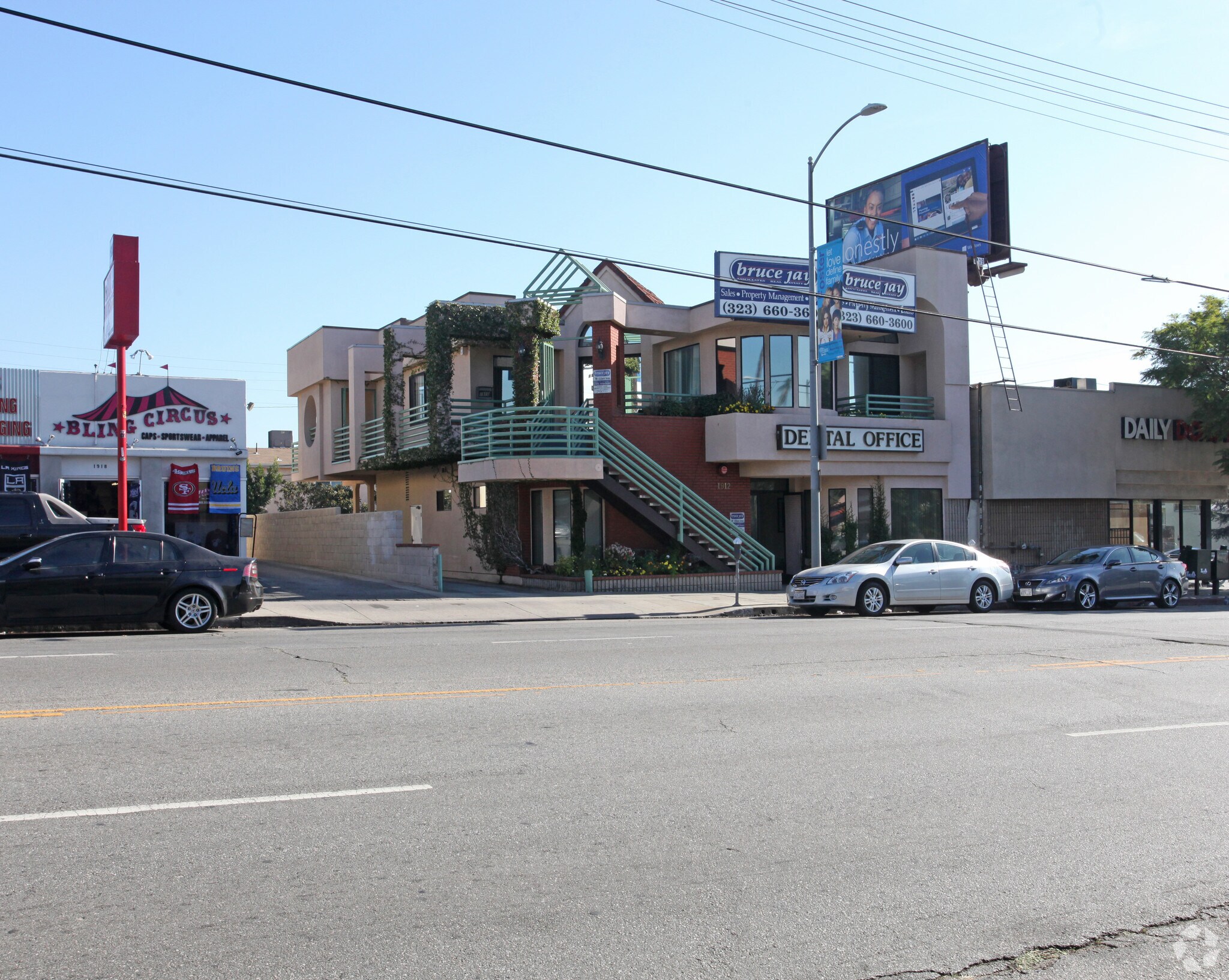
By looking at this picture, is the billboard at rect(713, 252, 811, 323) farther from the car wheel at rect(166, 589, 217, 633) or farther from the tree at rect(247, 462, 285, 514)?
the tree at rect(247, 462, 285, 514)

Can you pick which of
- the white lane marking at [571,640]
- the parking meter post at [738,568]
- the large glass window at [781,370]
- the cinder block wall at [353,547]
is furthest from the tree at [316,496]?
the white lane marking at [571,640]

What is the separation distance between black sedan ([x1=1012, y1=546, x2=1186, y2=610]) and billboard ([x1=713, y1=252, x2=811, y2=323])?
30.0ft

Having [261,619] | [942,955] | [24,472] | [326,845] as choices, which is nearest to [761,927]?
[942,955]

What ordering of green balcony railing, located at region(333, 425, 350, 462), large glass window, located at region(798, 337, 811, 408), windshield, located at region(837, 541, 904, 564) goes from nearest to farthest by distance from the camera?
windshield, located at region(837, 541, 904, 564)
large glass window, located at region(798, 337, 811, 408)
green balcony railing, located at region(333, 425, 350, 462)

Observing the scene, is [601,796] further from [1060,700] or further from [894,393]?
[894,393]

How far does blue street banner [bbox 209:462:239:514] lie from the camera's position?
27.5 m

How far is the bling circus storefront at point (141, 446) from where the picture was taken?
25.7 metres

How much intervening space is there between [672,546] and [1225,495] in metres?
21.1

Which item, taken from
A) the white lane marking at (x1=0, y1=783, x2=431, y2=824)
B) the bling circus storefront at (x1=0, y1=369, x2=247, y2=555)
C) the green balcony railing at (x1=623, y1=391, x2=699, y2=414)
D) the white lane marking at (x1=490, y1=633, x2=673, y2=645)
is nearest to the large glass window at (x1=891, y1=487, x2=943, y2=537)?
the green balcony railing at (x1=623, y1=391, x2=699, y2=414)

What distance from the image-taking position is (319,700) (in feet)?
30.1

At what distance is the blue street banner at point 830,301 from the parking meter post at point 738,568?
4.44m

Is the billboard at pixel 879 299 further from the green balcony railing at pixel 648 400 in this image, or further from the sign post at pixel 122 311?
the sign post at pixel 122 311

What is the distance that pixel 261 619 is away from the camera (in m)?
17.8

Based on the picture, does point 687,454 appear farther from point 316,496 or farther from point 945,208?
point 316,496
